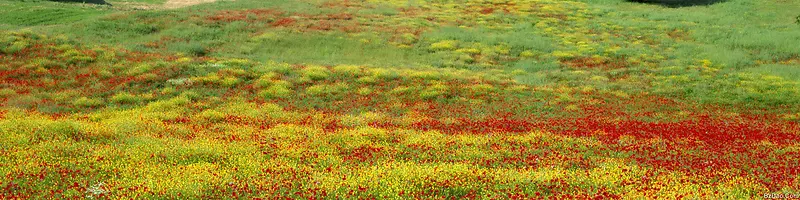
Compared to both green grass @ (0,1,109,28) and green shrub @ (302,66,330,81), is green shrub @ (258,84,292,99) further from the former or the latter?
green grass @ (0,1,109,28)

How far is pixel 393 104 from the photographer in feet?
93.2

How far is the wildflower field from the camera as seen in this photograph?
1196cm

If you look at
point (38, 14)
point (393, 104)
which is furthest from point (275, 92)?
point (38, 14)

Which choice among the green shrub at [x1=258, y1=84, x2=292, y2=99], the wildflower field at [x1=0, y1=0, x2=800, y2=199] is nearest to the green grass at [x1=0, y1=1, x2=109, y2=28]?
the wildflower field at [x1=0, y1=0, x2=800, y2=199]

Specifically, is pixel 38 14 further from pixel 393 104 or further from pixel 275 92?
pixel 393 104

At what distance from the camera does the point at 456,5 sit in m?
78.3

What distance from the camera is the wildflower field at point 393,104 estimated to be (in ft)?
39.2

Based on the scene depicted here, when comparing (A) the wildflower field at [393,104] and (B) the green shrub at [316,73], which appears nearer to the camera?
(A) the wildflower field at [393,104]
